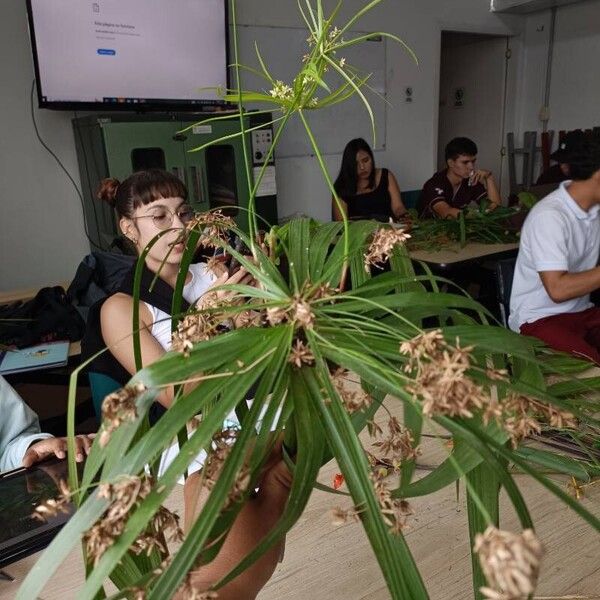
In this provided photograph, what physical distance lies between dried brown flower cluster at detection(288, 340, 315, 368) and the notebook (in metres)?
1.84

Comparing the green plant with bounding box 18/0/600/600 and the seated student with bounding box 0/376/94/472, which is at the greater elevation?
the green plant with bounding box 18/0/600/600

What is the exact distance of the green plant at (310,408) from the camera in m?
0.38

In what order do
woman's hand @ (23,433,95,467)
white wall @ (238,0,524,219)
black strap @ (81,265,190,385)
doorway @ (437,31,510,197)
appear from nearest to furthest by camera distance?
1. woman's hand @ (23,433,95,467)
2. black strap @ (81,265,190,385)
3. white wall @ (238,0,524,219)
4. doorway @ (437,31,510,197)

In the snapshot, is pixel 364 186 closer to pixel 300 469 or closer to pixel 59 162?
pixel 59 162

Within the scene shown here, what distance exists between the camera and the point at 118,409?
0.41m

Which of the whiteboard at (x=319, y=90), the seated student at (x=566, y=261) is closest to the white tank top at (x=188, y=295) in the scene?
the seated student at (x=566, y=261)

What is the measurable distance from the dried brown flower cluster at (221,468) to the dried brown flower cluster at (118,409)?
8 centimetres

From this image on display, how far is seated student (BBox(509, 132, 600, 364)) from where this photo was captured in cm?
207

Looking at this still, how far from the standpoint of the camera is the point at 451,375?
377 millimetres

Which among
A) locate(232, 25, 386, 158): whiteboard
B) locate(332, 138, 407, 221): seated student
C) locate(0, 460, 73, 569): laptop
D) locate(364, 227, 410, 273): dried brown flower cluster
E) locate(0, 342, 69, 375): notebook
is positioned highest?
locate(232, 25, 386, 158): whiteboard

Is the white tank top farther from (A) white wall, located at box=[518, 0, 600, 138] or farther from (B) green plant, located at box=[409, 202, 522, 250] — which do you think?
(A) white wall, located at box=[518, 0, 600, 138]

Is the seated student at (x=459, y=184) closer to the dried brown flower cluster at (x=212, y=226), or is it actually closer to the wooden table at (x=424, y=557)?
the wooden table at (x=424, y=557)

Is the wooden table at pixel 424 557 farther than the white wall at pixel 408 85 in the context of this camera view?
No

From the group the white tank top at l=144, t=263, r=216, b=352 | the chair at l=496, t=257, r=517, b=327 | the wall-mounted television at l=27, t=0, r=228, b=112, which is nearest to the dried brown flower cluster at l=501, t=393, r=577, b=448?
the white tank top at l=144, t=263, r=216, b=352
